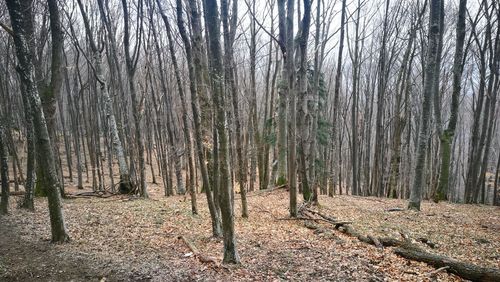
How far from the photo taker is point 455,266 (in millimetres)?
5535

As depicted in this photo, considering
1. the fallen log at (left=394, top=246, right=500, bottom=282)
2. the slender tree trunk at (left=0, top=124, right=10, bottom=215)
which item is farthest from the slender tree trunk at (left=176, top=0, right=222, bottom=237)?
the slender tree trunk at (left=0, top=124, right=10, bottom=215)

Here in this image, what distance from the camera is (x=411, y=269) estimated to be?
5707 mm

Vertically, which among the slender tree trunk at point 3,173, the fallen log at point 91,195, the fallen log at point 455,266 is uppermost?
the slender tree trunk at point 3,173

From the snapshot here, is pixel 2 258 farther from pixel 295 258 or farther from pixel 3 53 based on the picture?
pixel 3 53

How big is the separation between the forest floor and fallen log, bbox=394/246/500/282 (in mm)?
160

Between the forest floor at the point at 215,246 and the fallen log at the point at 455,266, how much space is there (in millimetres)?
160

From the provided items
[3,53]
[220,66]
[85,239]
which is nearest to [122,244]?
[85,239]

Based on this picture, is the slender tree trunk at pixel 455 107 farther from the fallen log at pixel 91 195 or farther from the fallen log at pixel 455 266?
the fallen log at pixel 91 195

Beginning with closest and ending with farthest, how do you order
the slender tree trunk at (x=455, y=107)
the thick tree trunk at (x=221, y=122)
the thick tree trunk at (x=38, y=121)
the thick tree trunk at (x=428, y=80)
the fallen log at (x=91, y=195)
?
the thick tree trunk at (x=221, y=122), the thick tree trunk at (x=38, y=121), the thick tree trunk at (x=428, y=80), the slender tree trunk at (x=455, y=107), the fallen log at (x=91, y=195)

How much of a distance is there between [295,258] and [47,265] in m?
4.32

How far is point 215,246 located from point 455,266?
449 centimetres

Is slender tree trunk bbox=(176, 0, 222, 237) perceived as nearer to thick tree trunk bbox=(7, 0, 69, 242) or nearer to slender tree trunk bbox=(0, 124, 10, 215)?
thick tree trunk bbox=(7, 0, 69, 242)

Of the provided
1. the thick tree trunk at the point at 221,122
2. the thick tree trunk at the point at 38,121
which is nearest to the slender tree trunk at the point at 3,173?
the thick tree trunk at the point at 38,121

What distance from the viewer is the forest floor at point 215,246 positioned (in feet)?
17.1
